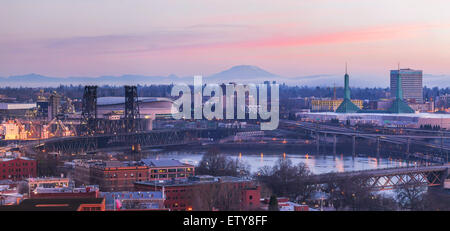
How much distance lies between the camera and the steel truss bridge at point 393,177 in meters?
10.4

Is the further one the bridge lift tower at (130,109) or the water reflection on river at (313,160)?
the bridge lift tower at (130,109)

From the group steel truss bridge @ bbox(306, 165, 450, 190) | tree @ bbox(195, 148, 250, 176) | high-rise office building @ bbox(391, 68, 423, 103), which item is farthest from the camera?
high-rise office building @ bbox(391, 68, 423, 103)

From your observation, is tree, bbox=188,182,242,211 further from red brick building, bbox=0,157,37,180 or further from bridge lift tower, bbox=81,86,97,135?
bridge lift tower, bbox=81,86,97,135

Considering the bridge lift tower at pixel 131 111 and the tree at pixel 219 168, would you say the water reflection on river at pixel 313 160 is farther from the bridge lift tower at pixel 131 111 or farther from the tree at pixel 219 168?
the bridge lift tower at pixel 131 111

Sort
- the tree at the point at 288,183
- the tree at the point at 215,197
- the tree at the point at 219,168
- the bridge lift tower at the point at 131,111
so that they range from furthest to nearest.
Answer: the bridge lift tower at the point at 131,111 → the tree at the point at 219,168 → the tree at the point at 288,183 → the tree at the point at 215,197

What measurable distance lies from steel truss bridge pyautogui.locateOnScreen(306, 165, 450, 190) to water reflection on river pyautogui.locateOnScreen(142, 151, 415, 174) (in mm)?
1437

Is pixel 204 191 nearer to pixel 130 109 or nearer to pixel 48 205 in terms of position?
pixel 48 205

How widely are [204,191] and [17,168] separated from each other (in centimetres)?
428

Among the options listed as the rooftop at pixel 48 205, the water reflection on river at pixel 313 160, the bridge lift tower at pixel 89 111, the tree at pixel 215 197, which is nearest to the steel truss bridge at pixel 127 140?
the bridge lift tower at pixel 89 111

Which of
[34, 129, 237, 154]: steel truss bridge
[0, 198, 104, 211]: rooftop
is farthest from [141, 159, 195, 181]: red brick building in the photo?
[34, 129, 237, 154]: steel truss bridge

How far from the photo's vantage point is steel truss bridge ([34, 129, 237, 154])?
17.8m

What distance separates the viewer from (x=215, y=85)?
110ft

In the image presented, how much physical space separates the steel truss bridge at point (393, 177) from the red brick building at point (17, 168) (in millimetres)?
3614
